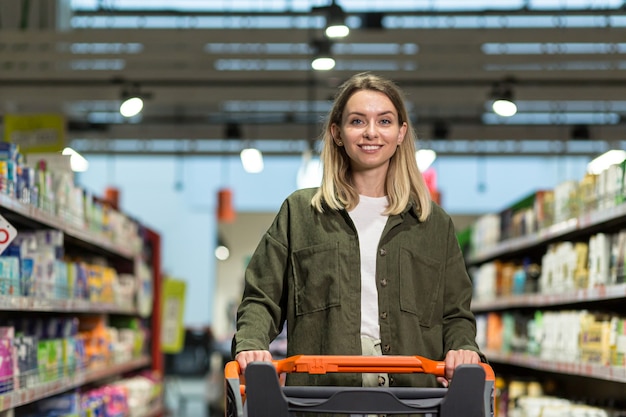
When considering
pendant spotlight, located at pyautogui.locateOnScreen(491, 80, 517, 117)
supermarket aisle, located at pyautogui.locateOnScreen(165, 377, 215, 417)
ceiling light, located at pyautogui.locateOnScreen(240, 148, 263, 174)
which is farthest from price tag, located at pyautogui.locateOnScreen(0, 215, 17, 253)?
supermarket aisle, located at pyautogui.locateOnScreen(165, 377, 215, 417)

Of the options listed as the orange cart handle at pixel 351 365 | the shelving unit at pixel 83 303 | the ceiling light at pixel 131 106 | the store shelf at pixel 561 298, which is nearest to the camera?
the orange cart handle at pixel 351 365

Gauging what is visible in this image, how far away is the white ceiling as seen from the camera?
967 centimetres

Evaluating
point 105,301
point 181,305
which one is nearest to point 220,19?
→ point 181,305

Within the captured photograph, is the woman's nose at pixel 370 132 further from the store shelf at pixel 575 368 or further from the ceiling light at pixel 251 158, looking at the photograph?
the ceiling light at pixel 251 158

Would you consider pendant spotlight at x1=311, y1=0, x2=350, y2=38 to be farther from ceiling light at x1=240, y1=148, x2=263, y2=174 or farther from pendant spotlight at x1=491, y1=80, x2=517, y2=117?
ceiling light at x1=240, y1=148, x2=263, y2=174

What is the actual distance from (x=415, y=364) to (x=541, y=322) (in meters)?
4.45

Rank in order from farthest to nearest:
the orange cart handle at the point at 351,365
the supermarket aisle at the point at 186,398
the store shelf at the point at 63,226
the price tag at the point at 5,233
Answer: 1. the supermarket aisle at the point at 186,398
2. the store shelf at the point at 63,226
3. the price tag at the point at 5,233
4. the orange cart handle at the point at 351,365

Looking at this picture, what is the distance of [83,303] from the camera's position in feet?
22.1

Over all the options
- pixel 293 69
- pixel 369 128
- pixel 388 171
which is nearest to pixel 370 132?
pixel 369 128

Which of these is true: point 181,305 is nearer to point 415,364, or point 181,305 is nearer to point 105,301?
point 105,301

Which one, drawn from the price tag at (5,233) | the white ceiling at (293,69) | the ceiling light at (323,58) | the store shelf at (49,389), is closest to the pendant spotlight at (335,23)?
the ceiling light at (323,58)

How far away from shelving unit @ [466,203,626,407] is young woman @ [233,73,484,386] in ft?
7.14

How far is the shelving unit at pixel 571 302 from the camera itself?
5.36 m

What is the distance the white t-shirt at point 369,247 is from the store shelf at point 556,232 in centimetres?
235
